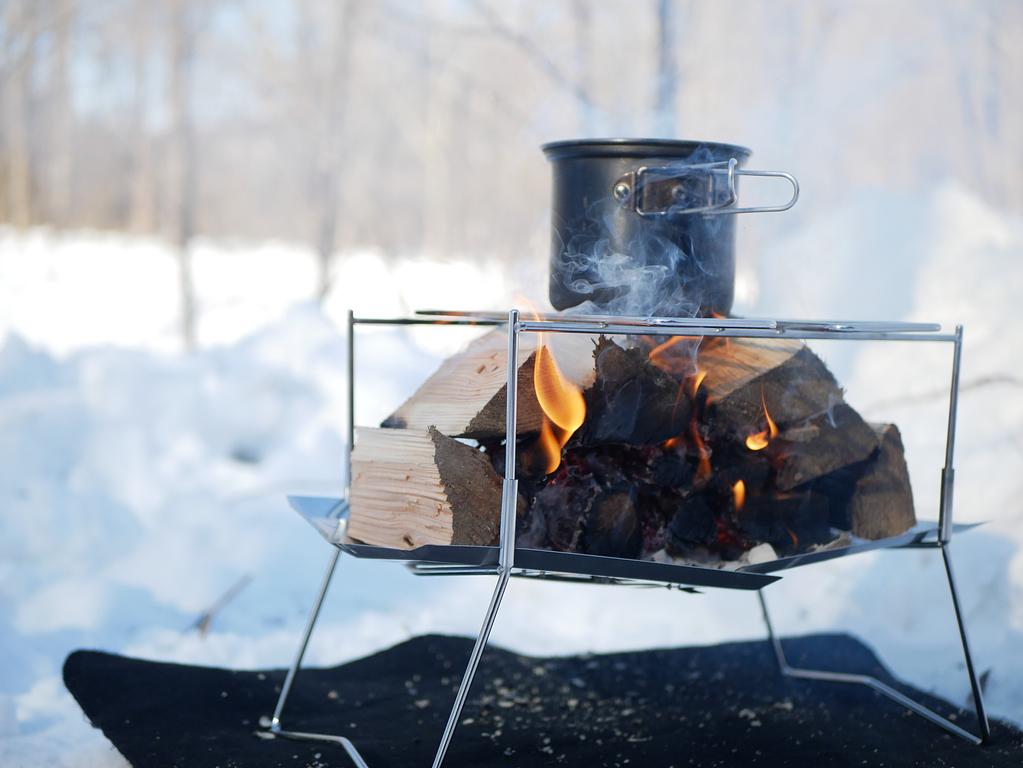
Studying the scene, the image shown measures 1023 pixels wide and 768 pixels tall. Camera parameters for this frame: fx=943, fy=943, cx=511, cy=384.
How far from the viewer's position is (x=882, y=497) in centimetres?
203

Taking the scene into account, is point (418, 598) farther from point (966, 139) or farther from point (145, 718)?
point (966, 139)

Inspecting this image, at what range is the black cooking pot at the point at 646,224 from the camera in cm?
192

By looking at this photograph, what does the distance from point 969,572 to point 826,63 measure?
4.74 m

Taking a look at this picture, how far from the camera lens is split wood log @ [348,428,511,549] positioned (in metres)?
1.77

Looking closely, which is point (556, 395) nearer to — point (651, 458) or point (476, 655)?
point (651, 458)

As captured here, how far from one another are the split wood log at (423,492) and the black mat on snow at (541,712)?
1.64ft

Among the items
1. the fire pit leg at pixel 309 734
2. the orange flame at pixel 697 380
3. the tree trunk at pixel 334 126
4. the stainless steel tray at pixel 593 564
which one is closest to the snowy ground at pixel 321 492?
the fire pit leg at pixel 309 734

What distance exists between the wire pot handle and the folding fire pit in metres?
0.26

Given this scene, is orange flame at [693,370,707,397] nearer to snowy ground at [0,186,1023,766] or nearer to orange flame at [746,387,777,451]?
orange flame at [746,387,777,451]

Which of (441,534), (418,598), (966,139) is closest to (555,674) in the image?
(418,598)

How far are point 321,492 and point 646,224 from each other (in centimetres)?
236

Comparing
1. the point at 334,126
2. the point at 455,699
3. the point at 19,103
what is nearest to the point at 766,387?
the point at 455,699

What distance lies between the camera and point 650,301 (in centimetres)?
197

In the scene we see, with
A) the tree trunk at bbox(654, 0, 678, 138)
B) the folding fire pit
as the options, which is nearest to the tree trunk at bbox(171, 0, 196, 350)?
the tree trunk at bbox(654, 0, 678, 138)
